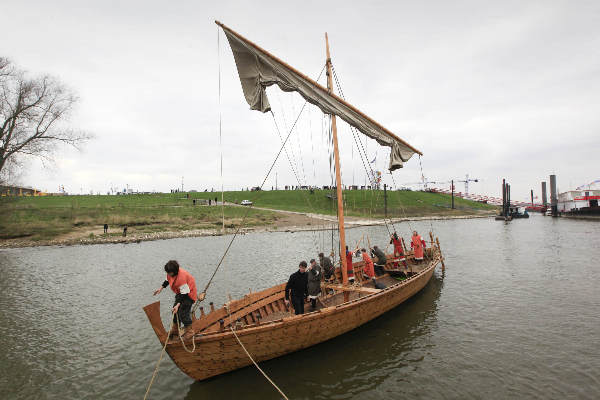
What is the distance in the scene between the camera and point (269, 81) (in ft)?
38.0

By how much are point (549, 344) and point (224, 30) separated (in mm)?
15357

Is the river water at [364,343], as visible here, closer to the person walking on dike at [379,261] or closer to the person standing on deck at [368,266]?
the person standing on deck at [368,266]

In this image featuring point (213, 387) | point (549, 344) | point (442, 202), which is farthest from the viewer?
point (442, 202)

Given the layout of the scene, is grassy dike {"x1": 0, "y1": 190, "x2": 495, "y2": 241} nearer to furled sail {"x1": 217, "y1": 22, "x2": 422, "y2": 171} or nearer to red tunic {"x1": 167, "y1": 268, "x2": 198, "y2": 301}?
furled sail {"x1": 217, "y1": 22, "x2": 422, "y2": 171}

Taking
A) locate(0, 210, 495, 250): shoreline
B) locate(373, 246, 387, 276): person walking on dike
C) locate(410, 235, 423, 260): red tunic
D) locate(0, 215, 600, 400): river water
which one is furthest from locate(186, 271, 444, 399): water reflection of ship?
locate(0, 210, 495, 250): shoreline

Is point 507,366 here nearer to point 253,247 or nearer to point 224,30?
point 224,30

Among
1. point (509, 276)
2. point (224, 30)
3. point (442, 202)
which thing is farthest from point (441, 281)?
point (442, 202)

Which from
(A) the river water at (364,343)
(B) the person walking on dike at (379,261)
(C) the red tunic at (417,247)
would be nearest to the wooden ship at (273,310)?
(A) the river water at (364,343)

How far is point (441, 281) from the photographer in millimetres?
18375

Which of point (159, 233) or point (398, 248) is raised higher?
point (398, 248)

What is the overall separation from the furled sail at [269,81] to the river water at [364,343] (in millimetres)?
8578

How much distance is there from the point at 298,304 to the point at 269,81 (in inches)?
320

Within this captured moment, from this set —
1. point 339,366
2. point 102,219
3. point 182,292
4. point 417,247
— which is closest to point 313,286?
point 339,366

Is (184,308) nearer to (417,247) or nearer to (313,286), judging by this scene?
(313,286)
